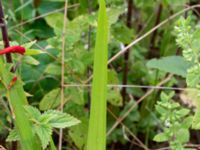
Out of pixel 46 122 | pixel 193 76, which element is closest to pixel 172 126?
Answer: pixel 193 76

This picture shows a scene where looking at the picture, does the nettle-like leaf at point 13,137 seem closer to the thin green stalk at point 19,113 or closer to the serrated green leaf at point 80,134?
the thin green stalk at point 19,113

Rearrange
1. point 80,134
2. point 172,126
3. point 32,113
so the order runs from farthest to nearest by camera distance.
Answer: point 80,134
point 172,126
point 32,113

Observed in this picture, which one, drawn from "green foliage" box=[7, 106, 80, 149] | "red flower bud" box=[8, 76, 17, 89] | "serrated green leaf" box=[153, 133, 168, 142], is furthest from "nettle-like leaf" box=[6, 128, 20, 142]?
"serrated green leaf" box=[153, 133, 168, 142]

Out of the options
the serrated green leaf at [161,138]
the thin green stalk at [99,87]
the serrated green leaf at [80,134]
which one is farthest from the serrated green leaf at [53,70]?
the thin green stalk at [99,87]

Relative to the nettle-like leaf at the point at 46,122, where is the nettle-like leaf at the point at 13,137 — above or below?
below

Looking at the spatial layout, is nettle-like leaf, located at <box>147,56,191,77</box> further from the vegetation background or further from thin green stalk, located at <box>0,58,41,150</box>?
thin green stalk, located at <box>0,58,41,150</box>

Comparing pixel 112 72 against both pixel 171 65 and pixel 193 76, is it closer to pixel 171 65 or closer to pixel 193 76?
pixel 171 65
